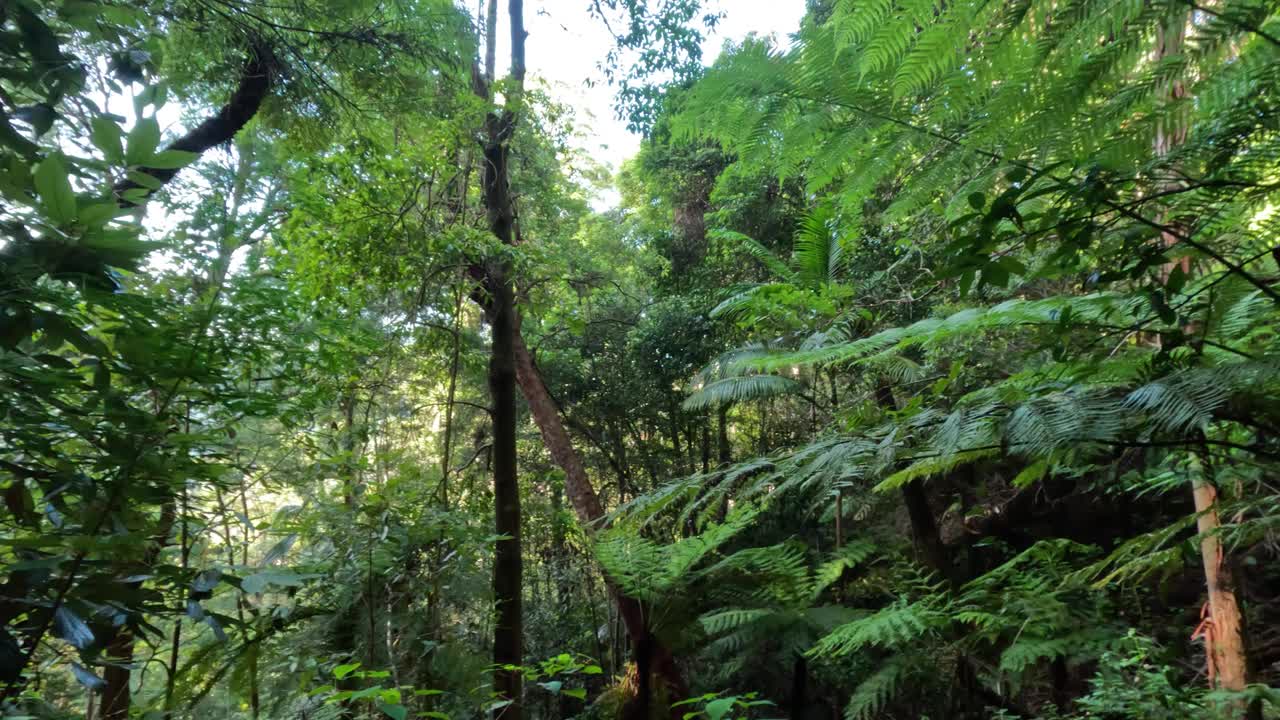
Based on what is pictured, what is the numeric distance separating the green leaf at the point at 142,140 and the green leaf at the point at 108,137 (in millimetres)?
11

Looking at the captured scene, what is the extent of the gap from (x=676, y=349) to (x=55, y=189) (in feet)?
20.6

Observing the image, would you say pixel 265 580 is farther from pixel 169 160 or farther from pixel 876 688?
pixel 876 688

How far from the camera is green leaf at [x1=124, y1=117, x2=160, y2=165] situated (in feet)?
2.62

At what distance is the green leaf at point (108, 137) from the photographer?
79cm

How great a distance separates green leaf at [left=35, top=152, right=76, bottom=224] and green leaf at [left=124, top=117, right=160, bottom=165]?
0.25 feet

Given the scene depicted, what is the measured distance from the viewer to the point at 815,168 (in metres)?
1.17

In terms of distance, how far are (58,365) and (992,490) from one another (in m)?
7.26

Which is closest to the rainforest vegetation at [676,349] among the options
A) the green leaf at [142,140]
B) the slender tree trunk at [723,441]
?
the green leaf at [142,140]

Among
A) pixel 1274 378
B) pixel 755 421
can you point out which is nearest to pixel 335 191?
pixel 1274 378

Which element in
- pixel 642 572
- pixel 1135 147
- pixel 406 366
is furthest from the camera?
pixel 406 366

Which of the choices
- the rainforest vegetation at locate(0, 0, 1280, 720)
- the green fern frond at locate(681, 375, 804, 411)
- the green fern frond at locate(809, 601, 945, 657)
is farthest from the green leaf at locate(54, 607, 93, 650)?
the green fern frond at locate(681, 375, 804, 411)

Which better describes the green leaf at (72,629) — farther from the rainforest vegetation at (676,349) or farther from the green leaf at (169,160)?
the green leaf at (169,160)

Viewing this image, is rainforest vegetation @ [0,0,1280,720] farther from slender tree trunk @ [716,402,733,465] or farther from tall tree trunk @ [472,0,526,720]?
slender tree trunk @ [716,402,733,465]

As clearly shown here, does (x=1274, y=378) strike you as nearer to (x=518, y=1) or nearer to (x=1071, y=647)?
(x=1071, y=647)
